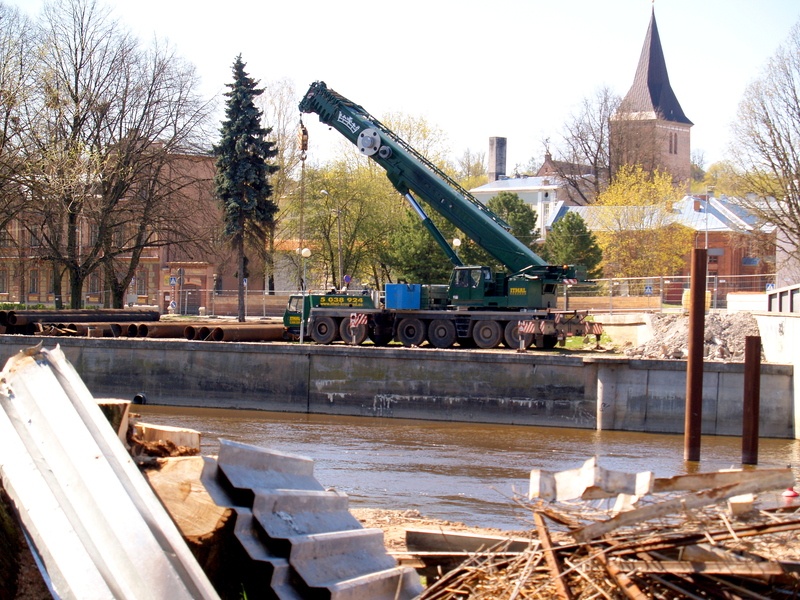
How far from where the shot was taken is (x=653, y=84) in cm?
10950

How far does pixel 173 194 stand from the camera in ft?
146

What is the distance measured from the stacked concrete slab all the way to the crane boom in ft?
76.9

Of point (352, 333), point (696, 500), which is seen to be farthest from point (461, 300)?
point (696, 500)

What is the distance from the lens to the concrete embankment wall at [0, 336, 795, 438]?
23.7 metres

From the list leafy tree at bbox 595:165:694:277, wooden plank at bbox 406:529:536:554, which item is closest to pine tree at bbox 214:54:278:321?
leafy tree at bbox 595:165:694:277

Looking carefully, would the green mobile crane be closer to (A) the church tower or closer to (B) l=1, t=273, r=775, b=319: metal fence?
(B) l=1, t=273, r=775, b=319: metal fence

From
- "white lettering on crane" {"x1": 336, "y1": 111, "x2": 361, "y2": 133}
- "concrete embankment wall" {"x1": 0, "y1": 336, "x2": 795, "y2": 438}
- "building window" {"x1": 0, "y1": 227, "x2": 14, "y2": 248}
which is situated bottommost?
"concrete embankment wall" {"x1": 0, "y1": 336, "x2": 795, "y2": 438}

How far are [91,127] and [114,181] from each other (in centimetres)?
250

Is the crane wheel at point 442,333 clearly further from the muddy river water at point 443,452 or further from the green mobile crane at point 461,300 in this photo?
the muddy river water at point 443,452

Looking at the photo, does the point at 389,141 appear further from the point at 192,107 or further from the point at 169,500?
the point at 169,500

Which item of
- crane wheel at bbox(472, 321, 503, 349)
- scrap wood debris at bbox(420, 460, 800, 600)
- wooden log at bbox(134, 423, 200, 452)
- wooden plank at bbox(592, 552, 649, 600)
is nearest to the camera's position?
wooden plank at bbox(592, 552, 649, 600)

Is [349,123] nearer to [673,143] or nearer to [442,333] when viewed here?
[442,333]

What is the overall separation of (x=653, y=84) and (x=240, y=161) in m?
75.5

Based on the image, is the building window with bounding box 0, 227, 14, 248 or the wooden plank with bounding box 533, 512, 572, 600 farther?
the building window with bounding box 0, 227, 14, 248
